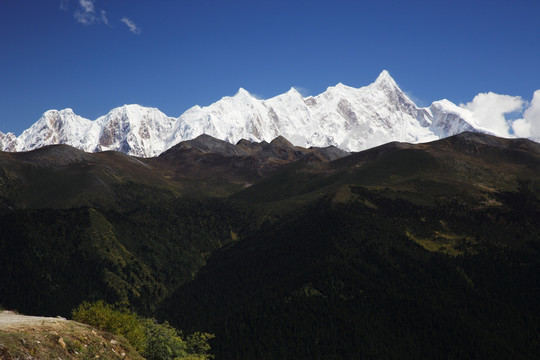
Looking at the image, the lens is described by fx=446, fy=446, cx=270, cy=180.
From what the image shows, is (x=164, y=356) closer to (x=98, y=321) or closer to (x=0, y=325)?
(x=98, y=321)

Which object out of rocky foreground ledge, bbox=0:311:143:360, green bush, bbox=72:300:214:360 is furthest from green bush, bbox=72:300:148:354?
rocky foreground ledge, bbox=0:311:143:360

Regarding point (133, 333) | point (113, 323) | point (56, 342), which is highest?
point (56, 342)

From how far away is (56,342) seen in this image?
60.1 metres

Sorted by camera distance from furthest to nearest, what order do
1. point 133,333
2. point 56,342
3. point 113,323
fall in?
point 133,333
point 113,323
point 56,342

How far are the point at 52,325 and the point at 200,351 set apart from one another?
84.7m

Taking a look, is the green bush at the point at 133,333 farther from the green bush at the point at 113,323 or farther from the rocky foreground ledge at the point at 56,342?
the rocky foreground ledge at the point at 56,342

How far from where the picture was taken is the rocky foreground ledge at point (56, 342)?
54.5 m

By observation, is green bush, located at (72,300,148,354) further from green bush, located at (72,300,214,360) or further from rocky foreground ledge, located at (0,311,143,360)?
rocky foreground ledge, located at (0,311,143,360)

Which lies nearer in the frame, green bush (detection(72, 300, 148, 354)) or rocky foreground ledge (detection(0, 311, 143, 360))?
rocky foreground ledge (detection(0, 311, 143, 360))

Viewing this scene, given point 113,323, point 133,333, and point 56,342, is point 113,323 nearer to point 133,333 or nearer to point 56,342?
point 133,333

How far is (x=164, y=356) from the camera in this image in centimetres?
9875

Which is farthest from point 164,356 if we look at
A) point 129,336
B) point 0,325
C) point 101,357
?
point 0,325

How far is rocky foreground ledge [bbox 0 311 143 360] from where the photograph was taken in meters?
54.5

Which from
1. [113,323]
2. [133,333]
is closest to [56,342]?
[113,323]
